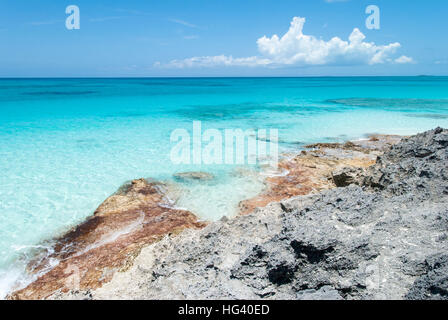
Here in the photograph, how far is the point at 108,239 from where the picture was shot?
686 centimetres

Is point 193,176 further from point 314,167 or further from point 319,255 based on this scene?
point 319,255

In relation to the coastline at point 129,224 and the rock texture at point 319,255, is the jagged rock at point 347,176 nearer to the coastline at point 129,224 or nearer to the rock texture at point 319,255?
the coastline at point 129,224

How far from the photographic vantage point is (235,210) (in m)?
8.41

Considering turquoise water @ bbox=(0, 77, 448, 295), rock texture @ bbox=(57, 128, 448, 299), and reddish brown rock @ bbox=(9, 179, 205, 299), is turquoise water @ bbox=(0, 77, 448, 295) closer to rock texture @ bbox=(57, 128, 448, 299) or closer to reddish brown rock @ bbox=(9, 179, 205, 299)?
reddish brown rock @ bbox=(9, 179, 205, 299)

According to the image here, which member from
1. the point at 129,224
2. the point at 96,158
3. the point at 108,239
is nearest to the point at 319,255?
the point at 108,239

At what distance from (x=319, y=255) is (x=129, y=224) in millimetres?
5432

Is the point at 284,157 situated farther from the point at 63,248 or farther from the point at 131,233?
the point at 63,248

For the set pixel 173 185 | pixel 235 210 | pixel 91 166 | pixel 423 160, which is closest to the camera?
pixel 423 160

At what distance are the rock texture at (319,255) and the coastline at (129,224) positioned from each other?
1289 millimetres

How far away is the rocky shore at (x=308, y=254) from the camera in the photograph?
10.0ft

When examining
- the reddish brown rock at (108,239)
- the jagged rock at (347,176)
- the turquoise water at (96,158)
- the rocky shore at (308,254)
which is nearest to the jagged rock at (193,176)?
the turquoise water at (96,158)

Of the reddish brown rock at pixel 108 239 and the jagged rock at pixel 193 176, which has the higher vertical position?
the jagged rock at pixel 193 176

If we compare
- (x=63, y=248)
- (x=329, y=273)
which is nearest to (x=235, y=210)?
(x=63, y=248)
